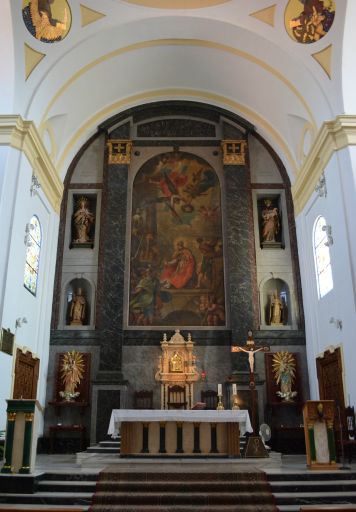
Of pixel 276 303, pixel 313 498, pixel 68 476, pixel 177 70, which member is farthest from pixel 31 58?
pixel 313 498

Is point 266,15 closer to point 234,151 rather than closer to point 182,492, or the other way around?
point 234,151

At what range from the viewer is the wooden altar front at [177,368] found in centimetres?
1411

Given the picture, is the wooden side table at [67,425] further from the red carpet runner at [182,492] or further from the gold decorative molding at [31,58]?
the gold decorative molding at [31,58]

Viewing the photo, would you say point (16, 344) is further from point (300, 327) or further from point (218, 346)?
point (300, 327)

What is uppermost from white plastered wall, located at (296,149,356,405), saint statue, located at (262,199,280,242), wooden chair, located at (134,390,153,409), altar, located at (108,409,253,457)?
saint statue, located at (262,199,280,242)

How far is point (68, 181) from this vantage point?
1639cm

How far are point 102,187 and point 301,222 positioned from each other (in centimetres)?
626

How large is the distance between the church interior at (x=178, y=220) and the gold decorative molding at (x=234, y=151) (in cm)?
8

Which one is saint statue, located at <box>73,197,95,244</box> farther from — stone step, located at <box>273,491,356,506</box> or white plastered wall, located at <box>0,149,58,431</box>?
stone step, located at <box>273,491,356,506</box>

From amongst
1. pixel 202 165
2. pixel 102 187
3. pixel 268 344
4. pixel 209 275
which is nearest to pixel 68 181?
pixel 102 187

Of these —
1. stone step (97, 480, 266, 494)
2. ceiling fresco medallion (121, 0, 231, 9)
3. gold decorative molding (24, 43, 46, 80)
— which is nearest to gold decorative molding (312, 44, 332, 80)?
ceiling fresco medallion (121, 0, 231, 9)

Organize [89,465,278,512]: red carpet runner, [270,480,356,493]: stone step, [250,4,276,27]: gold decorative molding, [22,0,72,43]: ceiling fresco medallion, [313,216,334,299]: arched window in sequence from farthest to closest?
[313,216,334,299]: arched window → [250,4,276,27]: gold decorative molding → [22,0,72,43]: ceiling fresco medallion → [270,480,356,493]: stone step → [89,465,278,512]: red carpet runner

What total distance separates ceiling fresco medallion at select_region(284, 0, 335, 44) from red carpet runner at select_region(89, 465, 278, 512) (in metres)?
10.0

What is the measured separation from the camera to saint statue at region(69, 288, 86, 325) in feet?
49.1
